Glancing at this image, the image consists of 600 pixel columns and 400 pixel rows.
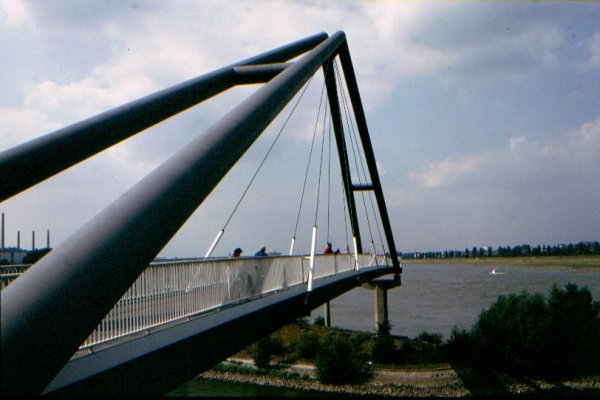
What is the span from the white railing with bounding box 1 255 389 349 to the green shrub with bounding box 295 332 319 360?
46.9ft

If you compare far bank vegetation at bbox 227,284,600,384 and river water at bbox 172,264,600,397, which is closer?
river water at bbox 172,264,600,397

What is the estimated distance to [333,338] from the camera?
25.4 meters

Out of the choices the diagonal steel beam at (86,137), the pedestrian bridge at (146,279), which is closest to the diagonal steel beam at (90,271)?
the pedestrian bridge at (146,279)

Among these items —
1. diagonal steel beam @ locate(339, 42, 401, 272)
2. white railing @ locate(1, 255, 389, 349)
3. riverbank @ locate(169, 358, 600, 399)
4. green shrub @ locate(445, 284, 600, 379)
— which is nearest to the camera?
white railing @ locate(1, 255, 389, 349)

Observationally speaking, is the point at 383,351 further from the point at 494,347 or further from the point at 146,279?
the point at 146,279

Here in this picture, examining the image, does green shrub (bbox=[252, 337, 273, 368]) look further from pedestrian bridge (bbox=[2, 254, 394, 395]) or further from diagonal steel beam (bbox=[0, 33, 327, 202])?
diagonal steel beam (bbox=[0, 33, 327, 202])

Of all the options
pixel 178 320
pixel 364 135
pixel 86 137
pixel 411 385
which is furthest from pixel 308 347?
pixel 86 137

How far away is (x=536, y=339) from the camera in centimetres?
2573

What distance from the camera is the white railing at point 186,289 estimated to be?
6422mm

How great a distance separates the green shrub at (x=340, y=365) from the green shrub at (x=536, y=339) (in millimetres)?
4683

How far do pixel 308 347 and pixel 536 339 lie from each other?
999 cm

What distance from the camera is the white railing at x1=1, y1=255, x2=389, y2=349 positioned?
21.1 ft

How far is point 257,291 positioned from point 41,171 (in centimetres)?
602

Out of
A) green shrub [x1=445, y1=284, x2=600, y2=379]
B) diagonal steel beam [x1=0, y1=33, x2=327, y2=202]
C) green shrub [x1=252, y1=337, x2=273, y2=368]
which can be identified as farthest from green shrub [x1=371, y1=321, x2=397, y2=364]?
diagonal steel beam [x1=0, y1=33, x2=327, y2=202]
